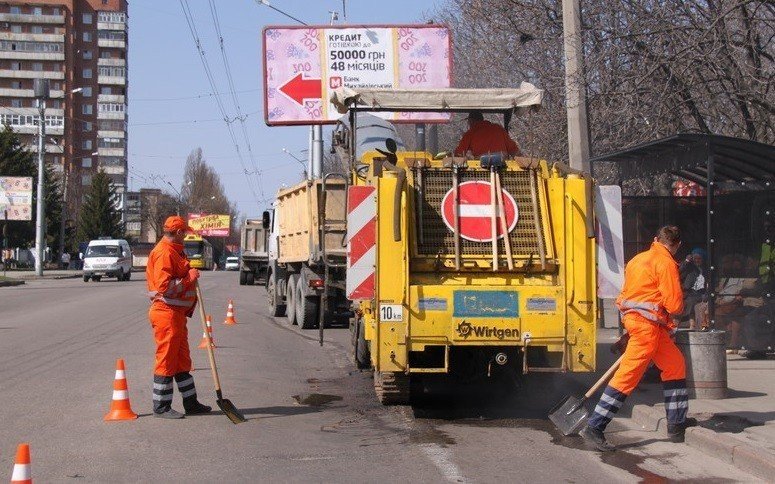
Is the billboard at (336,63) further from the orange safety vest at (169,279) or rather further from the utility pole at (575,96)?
the orange safety vest at (169,279)

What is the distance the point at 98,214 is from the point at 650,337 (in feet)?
300

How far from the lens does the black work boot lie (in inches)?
308

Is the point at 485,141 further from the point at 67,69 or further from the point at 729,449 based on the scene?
the point at 67,69

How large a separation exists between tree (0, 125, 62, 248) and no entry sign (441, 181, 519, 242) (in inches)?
2483

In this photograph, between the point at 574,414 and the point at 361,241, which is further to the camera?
the point at 361,241

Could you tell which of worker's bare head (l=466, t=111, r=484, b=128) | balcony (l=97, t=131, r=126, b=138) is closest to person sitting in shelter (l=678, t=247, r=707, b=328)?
worker's bare head (l=466, t=111, r=484, b=128)

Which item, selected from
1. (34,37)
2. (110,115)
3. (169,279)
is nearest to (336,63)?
(169,279)

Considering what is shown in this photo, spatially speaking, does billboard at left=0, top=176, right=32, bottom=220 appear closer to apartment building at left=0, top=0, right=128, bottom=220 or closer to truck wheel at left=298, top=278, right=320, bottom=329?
truck wheel at left=298, top=278, right=320, bottom=329

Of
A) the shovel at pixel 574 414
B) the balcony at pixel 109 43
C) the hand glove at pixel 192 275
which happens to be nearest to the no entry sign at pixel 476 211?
the shovel at pixel 574 414

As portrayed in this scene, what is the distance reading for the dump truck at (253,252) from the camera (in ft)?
130

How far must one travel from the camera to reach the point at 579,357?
869 cm

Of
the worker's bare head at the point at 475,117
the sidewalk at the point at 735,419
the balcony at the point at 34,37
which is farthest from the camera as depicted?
the balcony at the point at 34,37

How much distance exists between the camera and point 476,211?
8.98 m

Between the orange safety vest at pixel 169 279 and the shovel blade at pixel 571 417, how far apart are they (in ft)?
11.2
